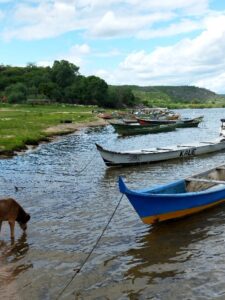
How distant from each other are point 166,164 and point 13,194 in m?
11.2

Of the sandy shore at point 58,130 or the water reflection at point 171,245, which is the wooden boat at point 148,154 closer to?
the sandy shore at point 58,130

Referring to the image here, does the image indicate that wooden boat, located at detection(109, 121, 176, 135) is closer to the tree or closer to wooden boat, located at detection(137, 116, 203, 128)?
wooden boat, located at detection(137, 116, 203, 128)

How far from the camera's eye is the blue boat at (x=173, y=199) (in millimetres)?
12156

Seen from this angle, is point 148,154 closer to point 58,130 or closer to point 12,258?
point 12,258

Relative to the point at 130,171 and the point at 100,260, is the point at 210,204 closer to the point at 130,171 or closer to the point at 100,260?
the point at 100,260

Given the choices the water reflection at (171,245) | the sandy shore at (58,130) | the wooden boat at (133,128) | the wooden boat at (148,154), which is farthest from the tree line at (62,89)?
the water reflection at (171,245)

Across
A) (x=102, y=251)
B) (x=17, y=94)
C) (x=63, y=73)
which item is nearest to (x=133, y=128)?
(x=102, y=251)

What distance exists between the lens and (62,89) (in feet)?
446

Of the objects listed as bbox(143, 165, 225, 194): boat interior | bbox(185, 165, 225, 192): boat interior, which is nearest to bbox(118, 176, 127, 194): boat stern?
bbox(143, 165, 225, 194): boat interior

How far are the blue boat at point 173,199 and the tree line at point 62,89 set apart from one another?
328 ft

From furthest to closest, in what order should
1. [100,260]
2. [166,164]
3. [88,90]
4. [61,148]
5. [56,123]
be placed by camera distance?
[88,90]
[56,123]
[61,148]
[166,164]
[100,260]

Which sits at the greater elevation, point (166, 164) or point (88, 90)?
point (88, 90)

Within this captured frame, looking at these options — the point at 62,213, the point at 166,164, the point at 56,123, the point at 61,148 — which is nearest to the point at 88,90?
the point at 56,123

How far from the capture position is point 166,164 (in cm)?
2644
